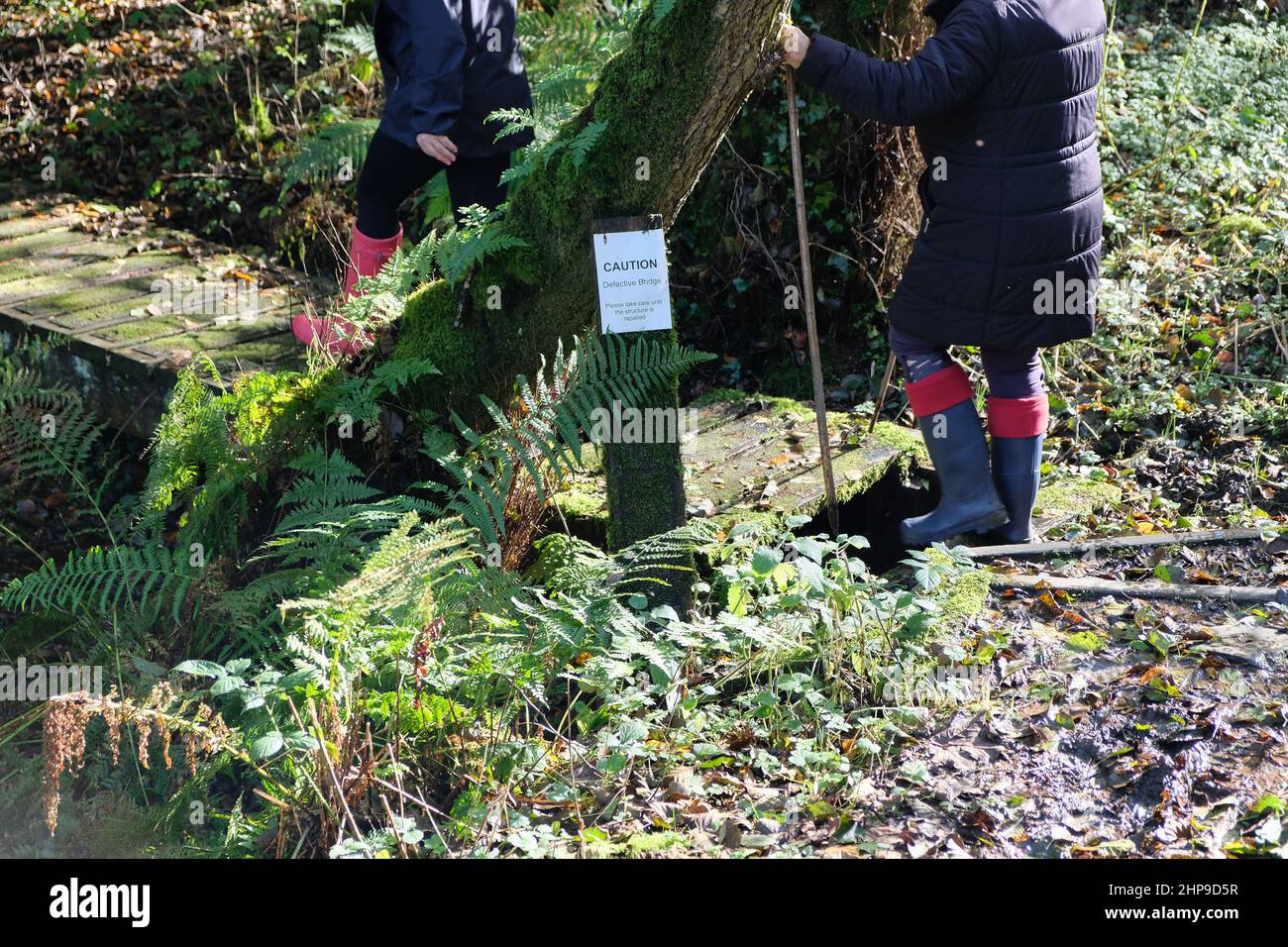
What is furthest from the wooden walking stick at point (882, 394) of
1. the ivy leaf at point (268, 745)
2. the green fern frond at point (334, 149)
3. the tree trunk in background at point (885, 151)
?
the green fern frond at point (334, 149)

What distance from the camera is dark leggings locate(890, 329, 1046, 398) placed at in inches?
174

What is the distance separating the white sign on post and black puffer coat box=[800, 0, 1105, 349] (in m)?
0.78

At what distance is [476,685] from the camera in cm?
340

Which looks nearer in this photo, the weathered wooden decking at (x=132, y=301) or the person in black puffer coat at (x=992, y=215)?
the person in black puffer coat at (x=992, y=215)

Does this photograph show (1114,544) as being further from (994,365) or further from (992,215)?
(992,215)

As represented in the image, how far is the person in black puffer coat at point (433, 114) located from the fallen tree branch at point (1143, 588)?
Result: 271 centimetres

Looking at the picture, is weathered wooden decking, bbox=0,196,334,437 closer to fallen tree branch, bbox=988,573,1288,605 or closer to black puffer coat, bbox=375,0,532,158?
black puffer coat, bbox=375,0,532,158

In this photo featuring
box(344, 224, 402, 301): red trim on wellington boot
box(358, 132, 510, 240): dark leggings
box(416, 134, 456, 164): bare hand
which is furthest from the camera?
box(344, 224, 402, 301): red trim on wellington boot

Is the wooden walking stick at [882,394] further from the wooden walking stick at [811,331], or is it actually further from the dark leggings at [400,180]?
the dark leggings at [400,180]

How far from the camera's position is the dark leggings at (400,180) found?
536cm

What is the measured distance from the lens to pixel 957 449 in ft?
14.5

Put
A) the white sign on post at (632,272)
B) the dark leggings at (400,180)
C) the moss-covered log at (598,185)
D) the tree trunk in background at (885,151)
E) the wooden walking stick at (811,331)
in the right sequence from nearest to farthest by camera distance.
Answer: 1. the moss-covered log at (598,185)
2. the white sign on post at (632,272)
3. the wooden walking stick at (811,331)
4. the dark leggings at (400,180)
5. the tree trunk in background at (885,151)

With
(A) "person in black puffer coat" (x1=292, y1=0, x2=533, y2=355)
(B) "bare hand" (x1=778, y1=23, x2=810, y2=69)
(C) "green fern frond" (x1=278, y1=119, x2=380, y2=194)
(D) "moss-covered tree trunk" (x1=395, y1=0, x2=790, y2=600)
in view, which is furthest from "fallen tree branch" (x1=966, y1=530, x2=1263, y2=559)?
(C) "green fern frond" (x1=278, y1=119, x2=380, y2=194)
